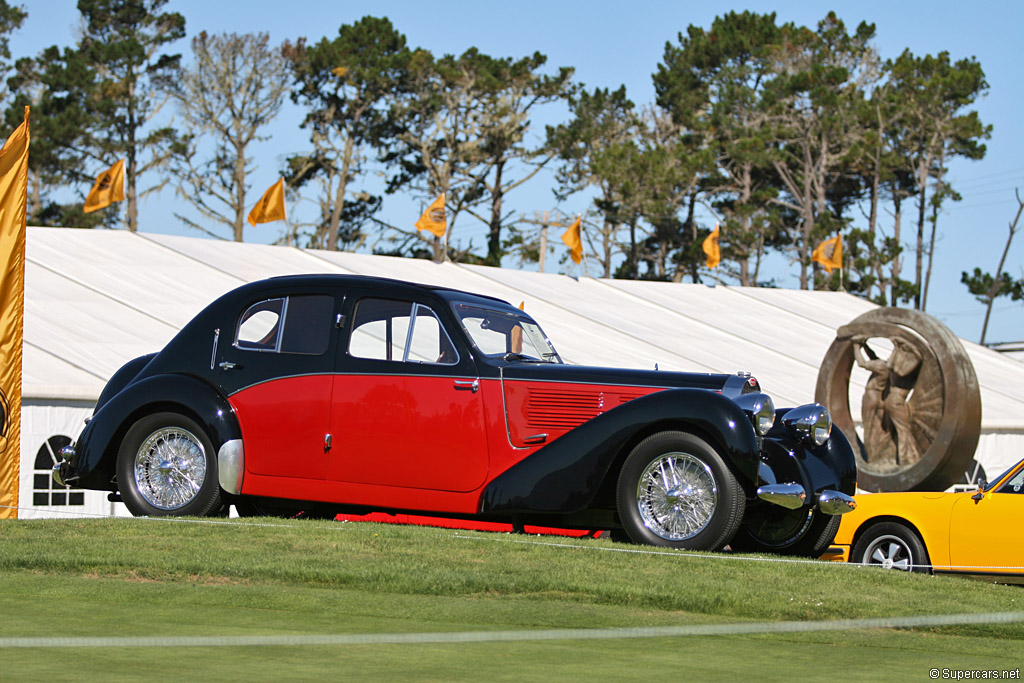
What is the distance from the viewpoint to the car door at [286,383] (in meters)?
8.42

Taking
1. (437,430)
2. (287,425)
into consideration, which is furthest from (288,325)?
(437,430)

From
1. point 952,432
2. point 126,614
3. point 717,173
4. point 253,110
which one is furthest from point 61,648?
point 717,173

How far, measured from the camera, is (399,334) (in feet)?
27.6

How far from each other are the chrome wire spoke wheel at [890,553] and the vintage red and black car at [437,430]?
3.40 feet

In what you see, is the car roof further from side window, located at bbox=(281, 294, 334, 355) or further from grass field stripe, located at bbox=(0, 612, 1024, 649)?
grass field stripe, located at bbox=(0, 612, 1024, 649)

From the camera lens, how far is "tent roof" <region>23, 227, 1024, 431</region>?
15.6 m

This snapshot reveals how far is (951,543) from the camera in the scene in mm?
8859

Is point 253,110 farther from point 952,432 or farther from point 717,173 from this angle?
point 952,432

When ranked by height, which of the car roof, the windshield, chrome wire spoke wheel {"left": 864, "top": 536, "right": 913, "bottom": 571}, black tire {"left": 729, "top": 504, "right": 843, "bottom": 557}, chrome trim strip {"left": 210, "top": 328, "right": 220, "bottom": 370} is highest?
the car roof

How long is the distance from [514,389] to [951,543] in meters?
3.45

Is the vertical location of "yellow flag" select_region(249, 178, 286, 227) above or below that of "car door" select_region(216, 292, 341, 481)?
above

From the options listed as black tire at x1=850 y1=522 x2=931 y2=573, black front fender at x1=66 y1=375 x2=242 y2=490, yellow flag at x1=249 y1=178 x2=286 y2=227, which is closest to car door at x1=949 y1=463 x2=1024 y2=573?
black tire at x1=850 y1=522 x2=931 y2=573

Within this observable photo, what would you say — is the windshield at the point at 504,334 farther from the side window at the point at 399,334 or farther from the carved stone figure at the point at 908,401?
the carved stone figure at the point at 908,401

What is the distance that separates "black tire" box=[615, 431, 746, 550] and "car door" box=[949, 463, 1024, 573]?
2348 mm
